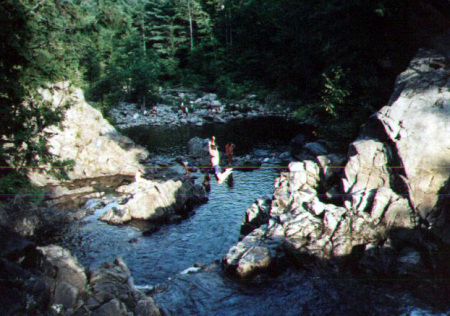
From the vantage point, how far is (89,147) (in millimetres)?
26188

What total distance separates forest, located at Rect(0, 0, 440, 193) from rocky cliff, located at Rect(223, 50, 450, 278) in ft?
16.9

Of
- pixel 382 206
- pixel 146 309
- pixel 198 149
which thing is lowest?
pixel 146 309

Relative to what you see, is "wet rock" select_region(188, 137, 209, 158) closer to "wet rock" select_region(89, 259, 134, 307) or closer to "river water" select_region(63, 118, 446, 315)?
"river water" select_region(63, 118, 446, 315)

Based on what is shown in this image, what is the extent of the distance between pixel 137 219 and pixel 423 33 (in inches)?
728

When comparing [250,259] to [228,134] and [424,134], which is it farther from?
[228,134]

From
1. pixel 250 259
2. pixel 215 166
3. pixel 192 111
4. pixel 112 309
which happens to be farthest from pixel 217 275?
pixel 192 111

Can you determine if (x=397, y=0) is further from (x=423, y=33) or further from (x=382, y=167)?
(x=382, y=167)

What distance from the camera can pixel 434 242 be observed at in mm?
12062

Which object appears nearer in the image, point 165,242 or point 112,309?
point 112,309

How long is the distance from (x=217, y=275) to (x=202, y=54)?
57.4m

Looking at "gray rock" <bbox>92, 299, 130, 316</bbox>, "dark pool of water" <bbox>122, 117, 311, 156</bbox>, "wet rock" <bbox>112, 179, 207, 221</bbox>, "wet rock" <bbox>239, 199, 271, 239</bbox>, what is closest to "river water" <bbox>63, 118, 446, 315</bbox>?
"wet rock" <bbox>239, 199, 271, 239</bbox>

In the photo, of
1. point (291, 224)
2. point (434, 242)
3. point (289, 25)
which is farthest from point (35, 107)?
point (289, 25)

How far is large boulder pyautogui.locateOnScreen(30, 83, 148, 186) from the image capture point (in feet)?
81.0

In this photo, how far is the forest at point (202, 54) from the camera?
42.4ft
